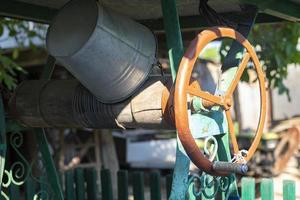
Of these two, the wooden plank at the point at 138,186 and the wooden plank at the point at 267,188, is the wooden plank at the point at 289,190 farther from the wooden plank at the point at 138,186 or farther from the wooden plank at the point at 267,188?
the wooden plank at the point at 138,186

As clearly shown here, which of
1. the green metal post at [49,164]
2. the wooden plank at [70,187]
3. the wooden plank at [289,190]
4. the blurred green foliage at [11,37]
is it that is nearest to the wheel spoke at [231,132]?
the wooden plank at [289,190]

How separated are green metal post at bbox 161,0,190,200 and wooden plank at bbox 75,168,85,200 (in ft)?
5.18

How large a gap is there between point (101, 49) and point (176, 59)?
13.0 inches

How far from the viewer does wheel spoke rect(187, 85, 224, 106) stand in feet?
6.34

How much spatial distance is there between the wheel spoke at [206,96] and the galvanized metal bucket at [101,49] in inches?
14.9

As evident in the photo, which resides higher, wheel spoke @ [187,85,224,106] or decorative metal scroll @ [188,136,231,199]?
wheel spoke @ [187,85,224,106]

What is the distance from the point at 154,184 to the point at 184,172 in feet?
4.71

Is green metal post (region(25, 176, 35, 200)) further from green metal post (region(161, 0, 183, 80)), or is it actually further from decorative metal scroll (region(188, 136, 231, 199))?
green metal post (region(161, 0, 183, 80))

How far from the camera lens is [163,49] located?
577 cm

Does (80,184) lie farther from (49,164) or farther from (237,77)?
(237,77)

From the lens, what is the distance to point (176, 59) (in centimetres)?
211

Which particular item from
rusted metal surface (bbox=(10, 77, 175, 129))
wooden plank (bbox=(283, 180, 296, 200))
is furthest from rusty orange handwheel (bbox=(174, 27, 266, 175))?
wooden plank (bbox=(283, 180, 296, 200))

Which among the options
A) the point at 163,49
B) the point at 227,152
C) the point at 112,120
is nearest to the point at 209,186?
the point at 227,152

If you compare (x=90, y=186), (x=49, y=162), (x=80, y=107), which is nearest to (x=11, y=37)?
(x=90, y=186)
